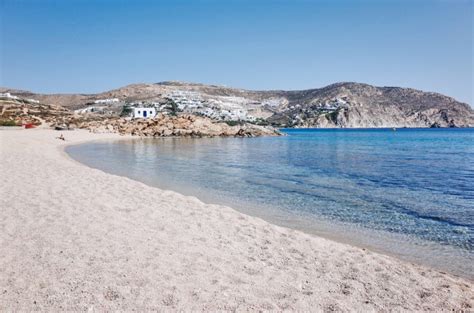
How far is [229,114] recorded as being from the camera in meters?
136

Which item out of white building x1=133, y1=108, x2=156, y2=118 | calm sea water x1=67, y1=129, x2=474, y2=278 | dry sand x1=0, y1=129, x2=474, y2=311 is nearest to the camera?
dry sand x1=0, y1=129, x2=474, y2=311

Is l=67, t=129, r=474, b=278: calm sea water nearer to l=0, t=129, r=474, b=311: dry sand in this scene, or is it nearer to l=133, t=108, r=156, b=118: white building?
l=0, t=129, r=474, b=311: dry sand

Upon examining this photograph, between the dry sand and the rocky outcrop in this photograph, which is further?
the rocky outcrop

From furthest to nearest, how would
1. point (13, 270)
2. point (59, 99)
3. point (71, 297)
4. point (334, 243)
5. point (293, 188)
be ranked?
point (59, 99), point (293, 188), point (334, 243), point (13, 270), point (71, 297)

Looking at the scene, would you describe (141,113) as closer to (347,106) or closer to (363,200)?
(363,200)

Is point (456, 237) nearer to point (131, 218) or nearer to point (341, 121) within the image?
point (131, 218)

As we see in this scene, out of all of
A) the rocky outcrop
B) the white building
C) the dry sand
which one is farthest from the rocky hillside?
the dry sand

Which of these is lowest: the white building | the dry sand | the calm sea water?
the calm sea water

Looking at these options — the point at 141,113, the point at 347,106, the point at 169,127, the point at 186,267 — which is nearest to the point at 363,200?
the point at 186,267

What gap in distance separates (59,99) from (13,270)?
6836 inches

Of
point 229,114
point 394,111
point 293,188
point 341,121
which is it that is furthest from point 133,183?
point 394,111

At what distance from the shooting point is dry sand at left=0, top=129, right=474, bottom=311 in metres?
4.83

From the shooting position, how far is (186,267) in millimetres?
5805

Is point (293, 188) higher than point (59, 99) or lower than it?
lower
